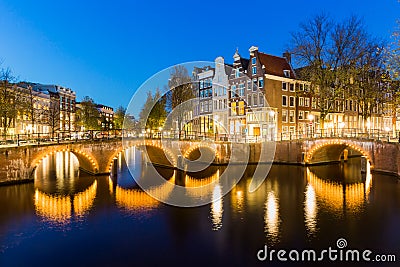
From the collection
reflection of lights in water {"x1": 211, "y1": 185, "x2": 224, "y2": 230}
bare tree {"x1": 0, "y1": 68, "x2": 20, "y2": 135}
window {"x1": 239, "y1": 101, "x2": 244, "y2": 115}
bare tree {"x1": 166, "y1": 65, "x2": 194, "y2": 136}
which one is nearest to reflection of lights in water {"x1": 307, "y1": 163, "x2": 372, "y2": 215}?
reflection of lights in water {"x1": 211, "y1": 185, "x2": 224, "y2": 230}

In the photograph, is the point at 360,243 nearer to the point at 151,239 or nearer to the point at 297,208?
the point at 297,208

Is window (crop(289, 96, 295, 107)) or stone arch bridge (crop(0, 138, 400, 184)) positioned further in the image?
window (crop(289, 96, 295, 107))

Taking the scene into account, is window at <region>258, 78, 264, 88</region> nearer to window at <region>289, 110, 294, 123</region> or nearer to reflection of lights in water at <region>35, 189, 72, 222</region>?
window at <region>289, 110, 294, 123</region>

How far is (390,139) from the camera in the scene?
31062 mm

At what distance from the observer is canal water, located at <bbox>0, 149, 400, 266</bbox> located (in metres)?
13.2

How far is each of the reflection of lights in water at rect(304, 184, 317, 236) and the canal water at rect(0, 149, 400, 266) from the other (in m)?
0.06

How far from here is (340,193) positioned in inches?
943

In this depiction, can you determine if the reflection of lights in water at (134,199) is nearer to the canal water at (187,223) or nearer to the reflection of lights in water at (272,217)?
the canal water at (187,223)

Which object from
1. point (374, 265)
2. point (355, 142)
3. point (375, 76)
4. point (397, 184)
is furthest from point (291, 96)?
A: point (374, 265)

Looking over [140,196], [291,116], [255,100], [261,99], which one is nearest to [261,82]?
[261,99]
